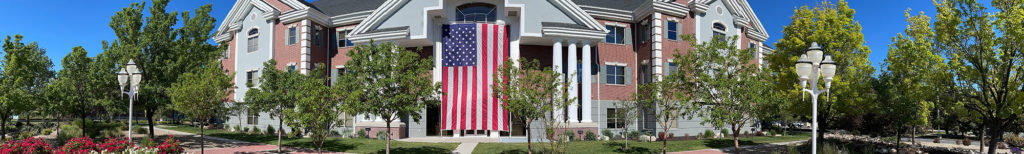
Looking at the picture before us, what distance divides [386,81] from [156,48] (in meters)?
13.5

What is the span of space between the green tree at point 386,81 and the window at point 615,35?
1327 cm

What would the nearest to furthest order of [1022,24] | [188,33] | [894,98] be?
[1022,24] < [894,98] < [188,33]

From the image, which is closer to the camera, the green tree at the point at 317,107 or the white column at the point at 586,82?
the green tree at the point at 317,107

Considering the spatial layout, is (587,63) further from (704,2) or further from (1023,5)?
(1023,5)

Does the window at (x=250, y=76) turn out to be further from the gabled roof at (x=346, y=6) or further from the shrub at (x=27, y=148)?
the shrub at (x=27, y=148)

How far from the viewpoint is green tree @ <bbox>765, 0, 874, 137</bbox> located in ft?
56.1

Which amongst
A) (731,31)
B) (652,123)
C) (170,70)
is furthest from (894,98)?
(170,70)

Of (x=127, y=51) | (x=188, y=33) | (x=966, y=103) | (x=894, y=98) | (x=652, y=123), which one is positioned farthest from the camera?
(x=652, y=123)

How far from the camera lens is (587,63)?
2391 cm

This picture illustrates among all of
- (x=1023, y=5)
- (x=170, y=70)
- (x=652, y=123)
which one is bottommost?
(x=652, y=123)

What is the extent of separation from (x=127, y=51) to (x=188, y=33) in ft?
8.62

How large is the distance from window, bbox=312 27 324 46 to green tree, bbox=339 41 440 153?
14027 millimetres

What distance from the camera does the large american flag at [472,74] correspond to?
898 inches

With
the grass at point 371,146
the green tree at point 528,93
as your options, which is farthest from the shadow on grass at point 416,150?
the green tree at point 528,93
